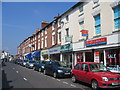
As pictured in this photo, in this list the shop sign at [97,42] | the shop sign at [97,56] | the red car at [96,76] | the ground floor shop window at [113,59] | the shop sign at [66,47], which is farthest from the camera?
the shop sign at [66,47]

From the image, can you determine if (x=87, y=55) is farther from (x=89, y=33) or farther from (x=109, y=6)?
(x=109, y=6)

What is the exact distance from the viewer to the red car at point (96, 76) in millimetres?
8328

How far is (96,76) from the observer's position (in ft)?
28.6

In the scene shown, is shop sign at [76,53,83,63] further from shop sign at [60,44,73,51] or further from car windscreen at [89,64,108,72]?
car windscreen at [89,64,108,72]

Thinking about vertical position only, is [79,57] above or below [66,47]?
below

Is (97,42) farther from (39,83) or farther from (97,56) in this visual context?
(39,83)

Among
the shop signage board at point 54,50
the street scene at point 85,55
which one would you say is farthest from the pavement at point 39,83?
the shop signage board at point 54,50

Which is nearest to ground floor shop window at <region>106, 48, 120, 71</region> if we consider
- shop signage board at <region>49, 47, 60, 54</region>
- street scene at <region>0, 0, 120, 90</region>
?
street scene at <region>0, 0, 120, 90</region>

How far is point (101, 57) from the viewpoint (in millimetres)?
14680

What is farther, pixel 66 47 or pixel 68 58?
pixel 68 58

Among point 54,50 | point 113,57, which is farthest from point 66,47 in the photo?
point 113,57

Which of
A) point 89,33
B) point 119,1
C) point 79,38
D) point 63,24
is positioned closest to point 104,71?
point 119,1

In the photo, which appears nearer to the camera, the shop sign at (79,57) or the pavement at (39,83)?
the pavement at (39,83)

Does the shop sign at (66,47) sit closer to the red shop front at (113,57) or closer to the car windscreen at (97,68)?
the red shop front at (113,57)
